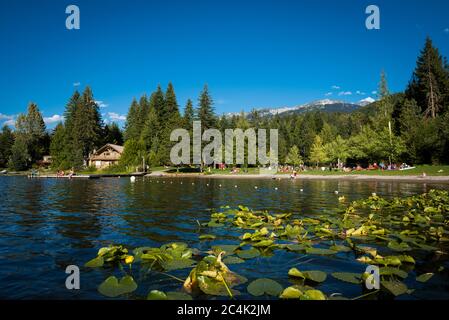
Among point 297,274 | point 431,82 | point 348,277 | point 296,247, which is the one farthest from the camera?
point 431,82

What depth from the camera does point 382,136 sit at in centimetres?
5853

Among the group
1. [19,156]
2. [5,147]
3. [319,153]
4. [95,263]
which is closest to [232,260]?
[95,263]

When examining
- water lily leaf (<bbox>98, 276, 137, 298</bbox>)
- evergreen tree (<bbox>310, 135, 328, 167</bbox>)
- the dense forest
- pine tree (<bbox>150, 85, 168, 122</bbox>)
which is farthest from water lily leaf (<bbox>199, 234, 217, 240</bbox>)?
pine tree (<bbox>150, 85, 168, 122</bbox>)

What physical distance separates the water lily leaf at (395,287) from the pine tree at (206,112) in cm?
6684

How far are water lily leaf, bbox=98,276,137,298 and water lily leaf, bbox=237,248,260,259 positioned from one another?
10.3 ft

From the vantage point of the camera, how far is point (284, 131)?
118 m

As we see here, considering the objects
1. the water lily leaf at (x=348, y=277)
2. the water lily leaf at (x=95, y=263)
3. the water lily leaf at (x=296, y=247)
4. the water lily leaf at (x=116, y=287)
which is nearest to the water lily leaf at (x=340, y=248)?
the water lily leaf at (x=296, y=247)

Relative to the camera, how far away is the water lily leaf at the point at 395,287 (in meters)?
5.97

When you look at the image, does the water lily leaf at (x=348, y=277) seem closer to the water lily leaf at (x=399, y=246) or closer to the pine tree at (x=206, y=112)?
the water lily leaf at (x=399, y=246)

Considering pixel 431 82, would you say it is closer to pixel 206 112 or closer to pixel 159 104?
pixel 206 112

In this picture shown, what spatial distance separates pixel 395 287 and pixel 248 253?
3.56m

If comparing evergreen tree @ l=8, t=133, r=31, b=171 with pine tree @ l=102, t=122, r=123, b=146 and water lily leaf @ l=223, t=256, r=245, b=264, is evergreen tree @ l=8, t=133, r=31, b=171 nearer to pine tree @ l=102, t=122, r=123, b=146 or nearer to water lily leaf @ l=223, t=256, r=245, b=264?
pine tree @ l=102, t=122, r=123, b=146

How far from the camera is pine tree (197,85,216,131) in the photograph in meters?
72.6

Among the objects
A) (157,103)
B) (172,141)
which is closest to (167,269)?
(172,141)
